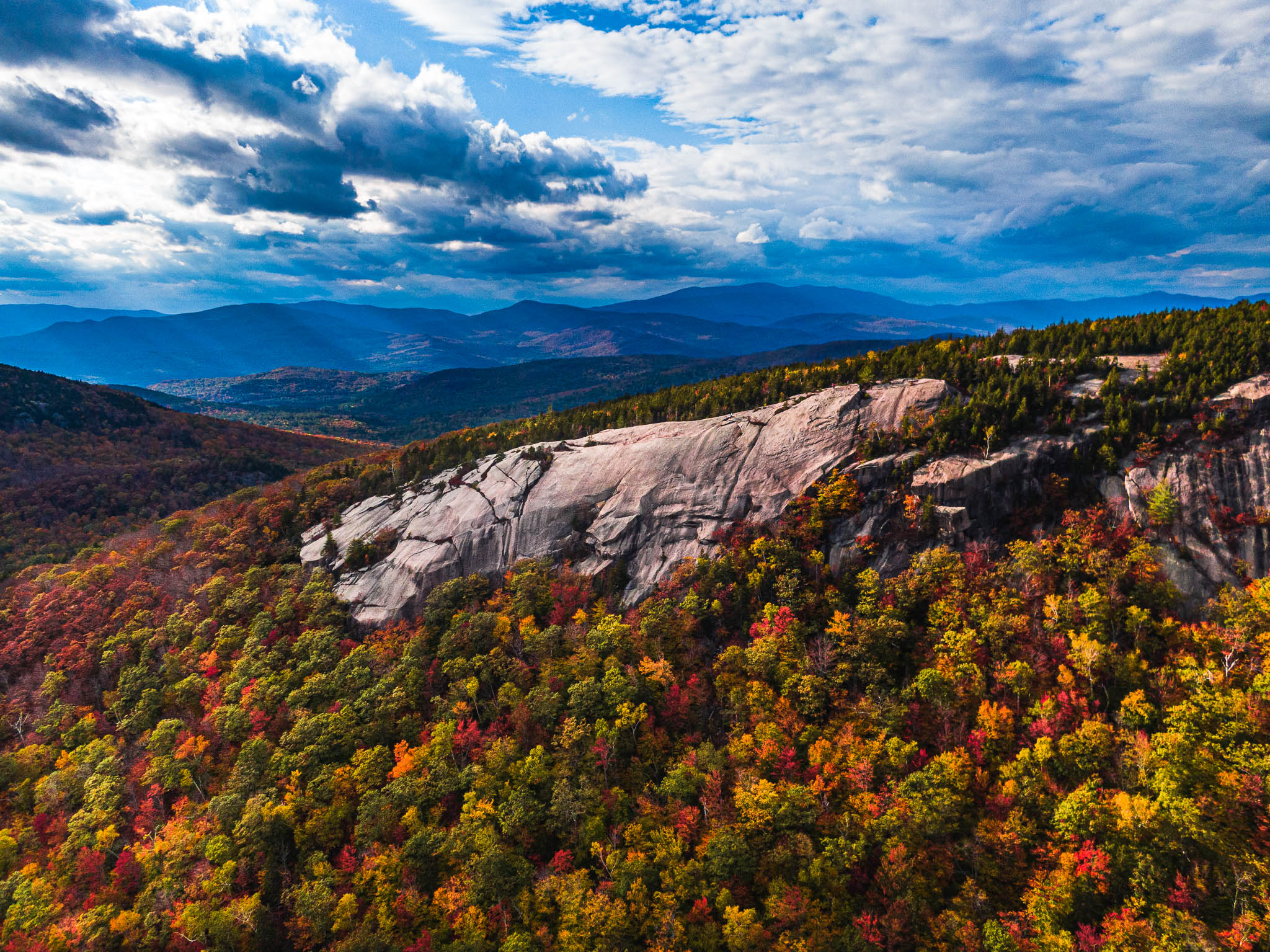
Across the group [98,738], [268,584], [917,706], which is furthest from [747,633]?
[98,738]

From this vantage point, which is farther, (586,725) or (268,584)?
(268,584)

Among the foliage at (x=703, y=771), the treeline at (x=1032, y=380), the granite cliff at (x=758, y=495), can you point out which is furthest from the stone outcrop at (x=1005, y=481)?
the foliage at (x=703, y=771)

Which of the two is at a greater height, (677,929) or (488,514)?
(488,514)

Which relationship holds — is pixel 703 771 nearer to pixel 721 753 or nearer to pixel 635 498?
pixel 721 753

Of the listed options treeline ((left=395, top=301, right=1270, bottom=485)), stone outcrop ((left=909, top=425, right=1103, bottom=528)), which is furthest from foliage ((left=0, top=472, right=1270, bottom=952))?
treeline ((left=395, top=301, right=1270, bottom=485))

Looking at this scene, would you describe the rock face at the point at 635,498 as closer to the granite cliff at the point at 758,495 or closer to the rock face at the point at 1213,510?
the granite cliff at the point at 758,495

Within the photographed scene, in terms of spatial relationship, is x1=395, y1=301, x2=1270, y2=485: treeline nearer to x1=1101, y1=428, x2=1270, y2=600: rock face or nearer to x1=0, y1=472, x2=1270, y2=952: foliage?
x1=1101, y1=428, x2=1270, y2=600: rock face

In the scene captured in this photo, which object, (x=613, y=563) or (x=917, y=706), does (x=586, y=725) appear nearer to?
(x=613, y=563)
